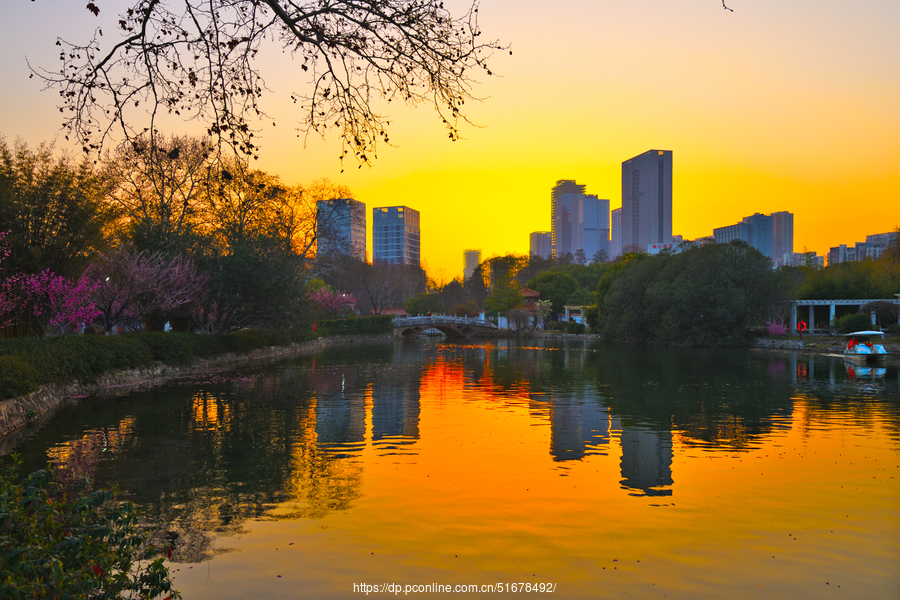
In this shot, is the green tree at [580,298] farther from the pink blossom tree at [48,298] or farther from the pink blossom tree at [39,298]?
the pink blossom tree at [39,298]

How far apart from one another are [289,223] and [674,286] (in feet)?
117

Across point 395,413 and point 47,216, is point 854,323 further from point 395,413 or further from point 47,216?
point 47,216

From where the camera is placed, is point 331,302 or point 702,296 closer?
point 702,296

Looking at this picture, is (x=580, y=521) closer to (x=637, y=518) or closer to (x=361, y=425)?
(x=637, y=518)

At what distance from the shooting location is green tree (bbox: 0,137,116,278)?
2095 cm

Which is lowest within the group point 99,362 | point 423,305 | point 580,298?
A: point 99,362

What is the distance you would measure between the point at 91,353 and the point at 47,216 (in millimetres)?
5224

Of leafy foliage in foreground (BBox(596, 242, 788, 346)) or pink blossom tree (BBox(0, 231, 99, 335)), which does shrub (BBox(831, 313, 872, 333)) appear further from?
pink blossom tree (BBox(0, 231, 99, 335))

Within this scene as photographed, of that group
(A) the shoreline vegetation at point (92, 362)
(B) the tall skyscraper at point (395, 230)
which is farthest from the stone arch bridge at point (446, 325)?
(B) the tall skyscraper at point (395, 230)

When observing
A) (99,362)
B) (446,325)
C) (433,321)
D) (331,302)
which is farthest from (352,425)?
(446,325)

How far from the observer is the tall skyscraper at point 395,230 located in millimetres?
191875

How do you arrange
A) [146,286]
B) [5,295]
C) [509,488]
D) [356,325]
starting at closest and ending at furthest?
1. [509,488]
2. [5,295]
3. [146,286]
4. [356,325]

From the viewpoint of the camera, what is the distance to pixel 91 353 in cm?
2148

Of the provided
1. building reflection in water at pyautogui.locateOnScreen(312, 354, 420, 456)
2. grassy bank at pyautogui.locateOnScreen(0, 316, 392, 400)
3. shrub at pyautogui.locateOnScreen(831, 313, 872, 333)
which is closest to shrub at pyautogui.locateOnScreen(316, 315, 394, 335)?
grassy bank at pyautogui.locateOnScreen(0, 316, 392, 400)
